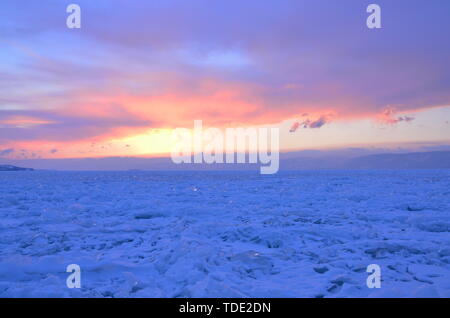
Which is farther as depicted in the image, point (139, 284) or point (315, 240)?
point (315, 240)

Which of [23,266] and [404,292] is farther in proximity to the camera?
[23,266]

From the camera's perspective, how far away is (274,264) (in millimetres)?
5027
